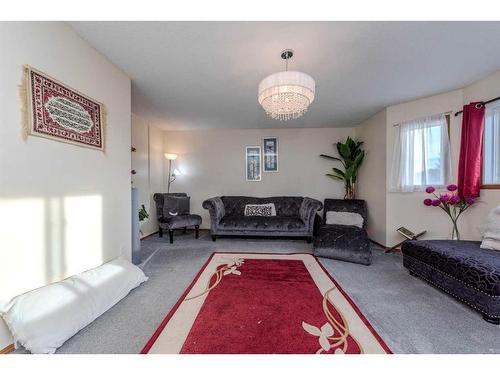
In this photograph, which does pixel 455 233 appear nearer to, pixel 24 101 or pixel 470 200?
pixel 470 200

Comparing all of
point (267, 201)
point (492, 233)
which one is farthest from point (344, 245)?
point (267, 201)

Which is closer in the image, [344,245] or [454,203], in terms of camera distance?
[454,203]

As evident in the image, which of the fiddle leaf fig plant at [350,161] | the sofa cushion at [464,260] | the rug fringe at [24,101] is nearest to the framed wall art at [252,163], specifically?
the fiddle leaf fig plant at [350,161]

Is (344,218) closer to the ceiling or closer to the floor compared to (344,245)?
closer to the ceiling

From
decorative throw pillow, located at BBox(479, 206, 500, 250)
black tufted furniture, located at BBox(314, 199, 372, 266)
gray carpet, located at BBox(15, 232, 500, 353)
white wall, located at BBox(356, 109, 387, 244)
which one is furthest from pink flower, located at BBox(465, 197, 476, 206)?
black tufted furniture, located at BBox(314, 199, 372, 266)

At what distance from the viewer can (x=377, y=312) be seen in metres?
1.60

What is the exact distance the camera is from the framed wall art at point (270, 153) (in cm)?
461

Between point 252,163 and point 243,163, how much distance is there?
0.71 ft

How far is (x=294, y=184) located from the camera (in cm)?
461

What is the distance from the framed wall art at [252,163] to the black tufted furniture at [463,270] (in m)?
3.10

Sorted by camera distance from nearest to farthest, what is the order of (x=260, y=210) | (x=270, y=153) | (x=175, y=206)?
(x=175, y=206) < (x=260, y=210) < (x=270, y=153)

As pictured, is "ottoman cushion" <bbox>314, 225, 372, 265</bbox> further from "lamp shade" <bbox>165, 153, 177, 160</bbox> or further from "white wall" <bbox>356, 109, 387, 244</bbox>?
"lamp shade" <bbox>165, 153, 177, 160</bbox>
